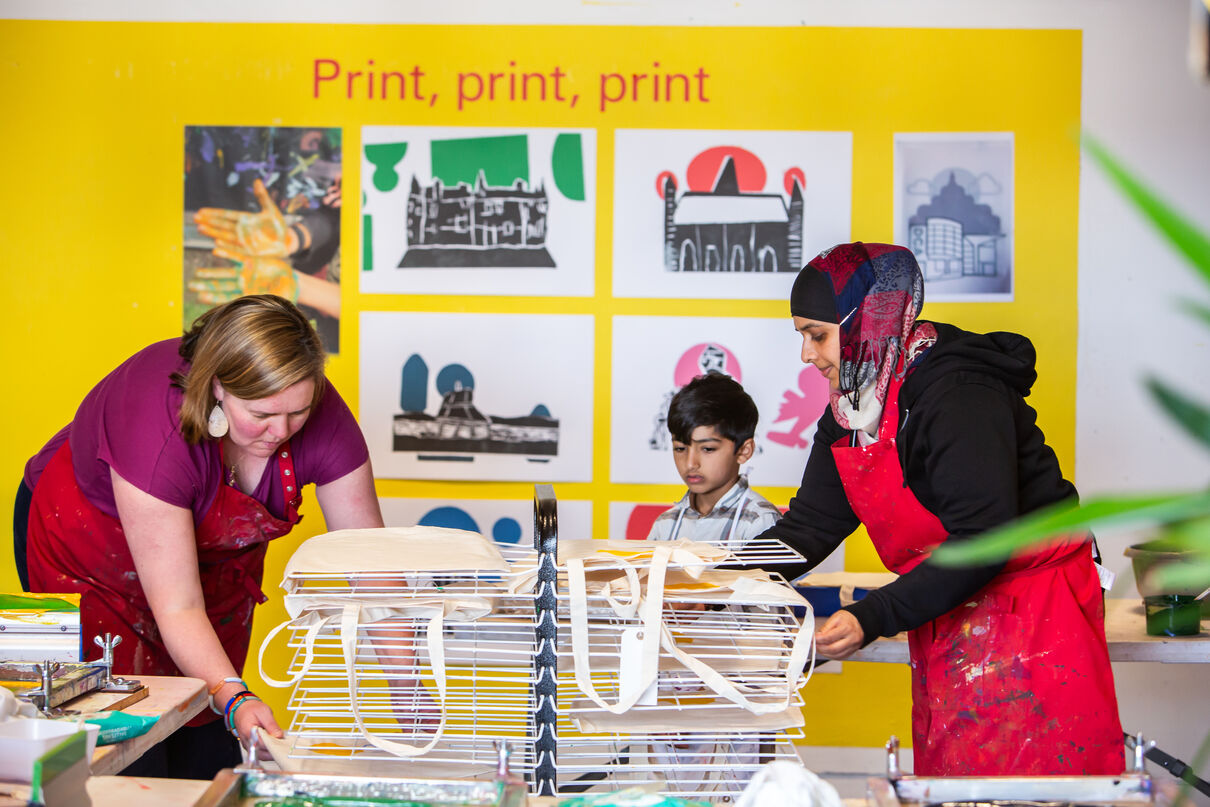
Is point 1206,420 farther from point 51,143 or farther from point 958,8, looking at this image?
point 51,143

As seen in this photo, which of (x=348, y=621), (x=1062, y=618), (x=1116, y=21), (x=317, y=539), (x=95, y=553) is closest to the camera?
(x=348, y=621)

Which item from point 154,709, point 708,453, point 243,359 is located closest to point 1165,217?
point 154,709

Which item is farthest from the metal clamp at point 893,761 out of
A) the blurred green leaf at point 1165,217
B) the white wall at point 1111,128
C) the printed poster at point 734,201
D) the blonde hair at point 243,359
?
the white wall at point 1111,128

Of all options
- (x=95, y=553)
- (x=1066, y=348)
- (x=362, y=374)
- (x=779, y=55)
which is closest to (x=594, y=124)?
(x=779, y=55)

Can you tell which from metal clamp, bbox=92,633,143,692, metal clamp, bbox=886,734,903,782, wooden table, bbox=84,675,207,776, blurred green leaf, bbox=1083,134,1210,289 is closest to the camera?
blurred green leaf, bbox=1083,134,1210,289

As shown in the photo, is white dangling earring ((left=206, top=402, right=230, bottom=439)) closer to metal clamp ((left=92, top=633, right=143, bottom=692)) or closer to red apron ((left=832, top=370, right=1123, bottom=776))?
metal clamp ((left=92, top=633, right=143, bottom=692))

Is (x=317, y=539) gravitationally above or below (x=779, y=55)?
below

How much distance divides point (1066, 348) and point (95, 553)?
2.79 meters

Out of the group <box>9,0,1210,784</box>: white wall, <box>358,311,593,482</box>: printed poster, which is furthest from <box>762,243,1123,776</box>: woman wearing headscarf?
<box>9,0,1210,784</box>: white wall

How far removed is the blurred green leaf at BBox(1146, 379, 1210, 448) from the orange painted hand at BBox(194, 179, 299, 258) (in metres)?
3.22

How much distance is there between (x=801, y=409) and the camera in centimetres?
330

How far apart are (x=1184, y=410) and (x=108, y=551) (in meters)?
2.03

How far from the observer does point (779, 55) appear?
3.27 meters

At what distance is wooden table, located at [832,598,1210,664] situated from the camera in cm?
216
